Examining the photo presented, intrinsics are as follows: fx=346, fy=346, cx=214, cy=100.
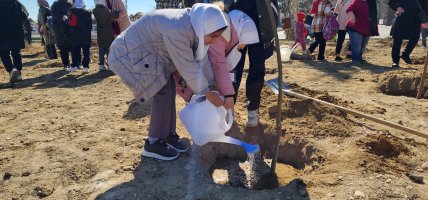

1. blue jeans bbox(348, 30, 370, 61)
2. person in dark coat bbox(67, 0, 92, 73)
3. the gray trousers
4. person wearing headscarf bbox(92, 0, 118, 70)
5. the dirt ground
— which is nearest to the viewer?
the dirt ground

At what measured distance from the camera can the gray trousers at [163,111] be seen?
2535mm

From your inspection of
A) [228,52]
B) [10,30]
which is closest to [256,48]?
[228,52]

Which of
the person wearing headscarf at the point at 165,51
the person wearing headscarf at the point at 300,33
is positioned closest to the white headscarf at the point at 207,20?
the person wearing headscarf at the point at 165,51

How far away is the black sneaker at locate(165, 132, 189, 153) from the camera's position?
9.30ft

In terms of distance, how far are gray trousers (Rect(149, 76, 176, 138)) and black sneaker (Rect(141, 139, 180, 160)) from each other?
7 centimetres

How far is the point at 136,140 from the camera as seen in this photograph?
307 cm

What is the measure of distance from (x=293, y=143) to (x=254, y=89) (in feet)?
2.01

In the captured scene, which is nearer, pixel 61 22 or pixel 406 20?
pixel 406 20

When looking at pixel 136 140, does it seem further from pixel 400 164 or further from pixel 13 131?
pixel 400 164

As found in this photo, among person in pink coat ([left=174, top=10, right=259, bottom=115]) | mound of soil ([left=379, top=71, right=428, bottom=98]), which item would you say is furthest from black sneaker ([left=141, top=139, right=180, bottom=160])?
mound of soil ([left=379, top=71, right=428, bottom=98])

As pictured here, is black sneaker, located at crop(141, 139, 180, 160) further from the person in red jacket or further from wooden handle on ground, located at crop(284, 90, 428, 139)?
the person in red jacket

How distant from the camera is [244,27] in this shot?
2.81 metres

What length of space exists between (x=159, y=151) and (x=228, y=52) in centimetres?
93

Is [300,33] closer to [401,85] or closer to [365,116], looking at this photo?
[401,85]
